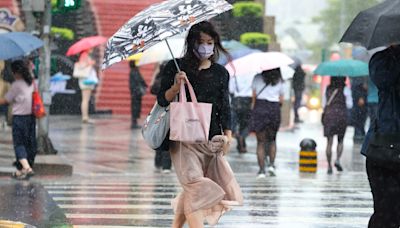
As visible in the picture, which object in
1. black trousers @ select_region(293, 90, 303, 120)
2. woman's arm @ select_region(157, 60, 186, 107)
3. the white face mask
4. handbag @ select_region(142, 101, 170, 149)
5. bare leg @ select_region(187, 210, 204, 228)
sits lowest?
black trousers @ select_region(293, 90, 303, 120)

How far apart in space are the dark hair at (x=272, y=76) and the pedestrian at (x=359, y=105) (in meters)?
8.80

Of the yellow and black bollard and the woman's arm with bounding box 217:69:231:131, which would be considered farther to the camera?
the yellow and black bollard

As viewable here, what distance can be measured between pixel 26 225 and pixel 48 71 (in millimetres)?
8247

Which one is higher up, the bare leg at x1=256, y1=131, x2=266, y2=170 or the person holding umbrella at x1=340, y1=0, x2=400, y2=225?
the person holding umbrella at x1=340, y1=0, x2=400, y2=225

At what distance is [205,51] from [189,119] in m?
0.57

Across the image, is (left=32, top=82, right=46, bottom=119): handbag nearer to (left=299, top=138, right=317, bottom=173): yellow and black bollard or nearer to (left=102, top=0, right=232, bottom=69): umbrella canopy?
(left=299, top=138, right=317, bottom=173): yellow and black bollard

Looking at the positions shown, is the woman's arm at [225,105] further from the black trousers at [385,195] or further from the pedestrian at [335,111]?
the pedestrian at [335,111]

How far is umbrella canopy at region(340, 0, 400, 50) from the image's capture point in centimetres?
731

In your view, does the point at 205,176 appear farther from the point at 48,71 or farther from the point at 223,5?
the point at 48,71

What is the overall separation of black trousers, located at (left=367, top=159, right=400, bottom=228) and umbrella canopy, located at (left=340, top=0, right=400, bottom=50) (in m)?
0.84

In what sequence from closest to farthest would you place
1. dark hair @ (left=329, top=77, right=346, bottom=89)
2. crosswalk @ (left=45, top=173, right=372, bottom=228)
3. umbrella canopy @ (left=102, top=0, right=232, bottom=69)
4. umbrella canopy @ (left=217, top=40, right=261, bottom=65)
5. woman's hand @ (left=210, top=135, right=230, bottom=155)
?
umbrella canopy @ (left=102, top=0, right=232, bottom=69)
woman's hand @ (left=210, top=135, right=230, bottom=155)
crosswalk @ (left=45, top=173, right=372, bottom=228)
dark hair @ (left=329, top=77, right=346, bottom=89)
umbrella canopy @ (left=217, top=40, right=261, bottom=65)

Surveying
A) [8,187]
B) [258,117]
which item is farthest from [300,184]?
[8,187]

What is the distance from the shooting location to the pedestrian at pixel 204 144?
27.4 feet

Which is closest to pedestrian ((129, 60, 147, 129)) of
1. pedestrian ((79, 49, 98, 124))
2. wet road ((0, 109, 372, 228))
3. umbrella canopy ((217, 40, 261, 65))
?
pedestrian ((79, 49, 98, 124))
